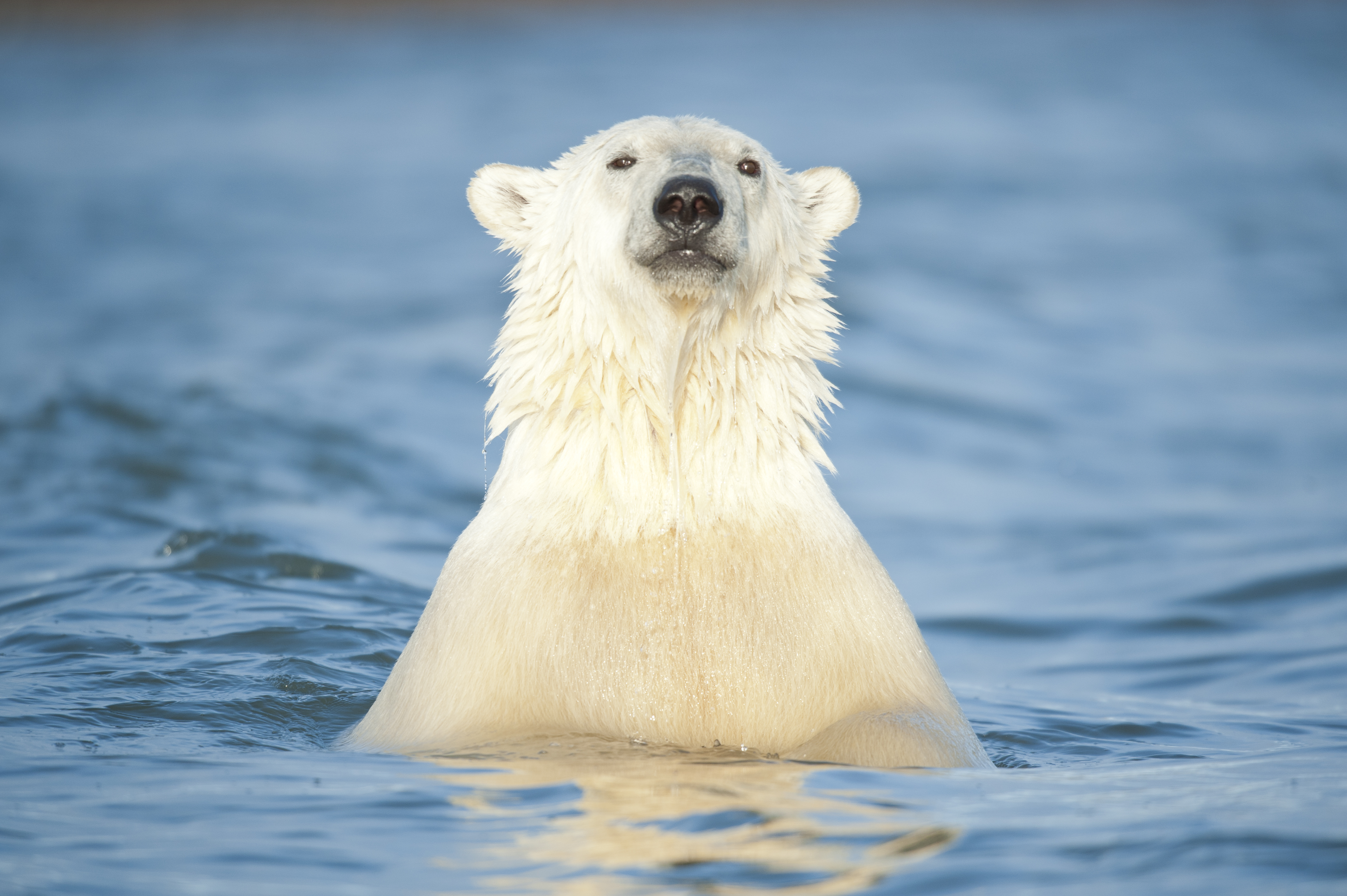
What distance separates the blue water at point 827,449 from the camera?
3799 millimetres

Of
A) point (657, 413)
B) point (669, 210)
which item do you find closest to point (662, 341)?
point (657, 413)

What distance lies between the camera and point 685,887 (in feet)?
11.0

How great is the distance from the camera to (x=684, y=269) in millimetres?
4520

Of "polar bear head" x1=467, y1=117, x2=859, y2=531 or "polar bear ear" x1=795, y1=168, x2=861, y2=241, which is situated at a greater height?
"polar bear ear" x1=795, y1=168, x2=861, y2=241

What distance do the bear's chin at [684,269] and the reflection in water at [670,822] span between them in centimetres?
133

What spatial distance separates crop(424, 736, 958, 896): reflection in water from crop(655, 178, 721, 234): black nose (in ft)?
4.88

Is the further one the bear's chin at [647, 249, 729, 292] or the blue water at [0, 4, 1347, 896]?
the bear's chin at [647, 249, 729, 292]

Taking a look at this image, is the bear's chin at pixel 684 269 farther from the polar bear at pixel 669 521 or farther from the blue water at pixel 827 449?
the blue water at pixel 827 449

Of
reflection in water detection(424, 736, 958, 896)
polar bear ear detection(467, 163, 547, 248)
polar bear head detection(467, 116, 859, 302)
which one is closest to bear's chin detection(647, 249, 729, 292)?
polar bear head detection(467, 116, 859, 302)

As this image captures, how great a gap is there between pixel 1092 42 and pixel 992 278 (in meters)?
24.6

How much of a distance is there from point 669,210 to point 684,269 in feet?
0.59

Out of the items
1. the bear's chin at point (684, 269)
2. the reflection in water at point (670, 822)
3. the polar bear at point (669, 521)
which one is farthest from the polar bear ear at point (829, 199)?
the reflection in water at point (670, 822)

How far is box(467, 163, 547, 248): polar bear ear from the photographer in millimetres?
5242

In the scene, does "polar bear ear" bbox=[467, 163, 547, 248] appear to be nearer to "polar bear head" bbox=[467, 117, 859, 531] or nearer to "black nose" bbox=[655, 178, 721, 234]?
"polar bear head" bbox=[467, 117, 859, 531]
